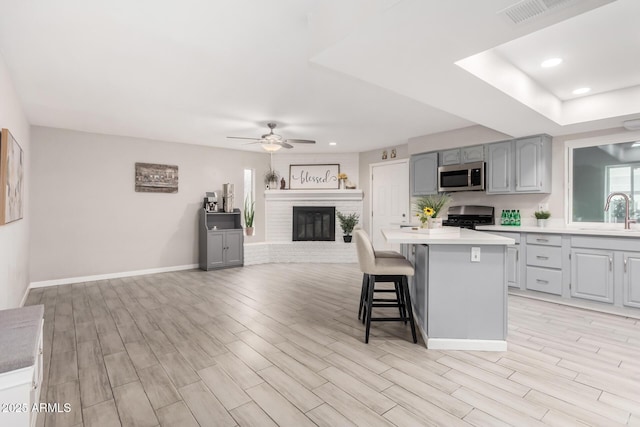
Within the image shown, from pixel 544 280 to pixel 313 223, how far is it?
438 centimetres

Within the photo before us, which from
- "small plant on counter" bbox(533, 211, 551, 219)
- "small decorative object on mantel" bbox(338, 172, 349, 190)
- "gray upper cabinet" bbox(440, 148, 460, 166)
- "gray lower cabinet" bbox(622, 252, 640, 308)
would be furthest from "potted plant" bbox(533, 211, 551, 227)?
"small decorative object on mantel" bbox(338, 172, 349, 190)

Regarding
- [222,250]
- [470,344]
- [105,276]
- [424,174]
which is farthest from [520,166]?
[105,276]

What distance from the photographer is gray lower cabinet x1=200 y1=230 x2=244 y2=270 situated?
19.9ft

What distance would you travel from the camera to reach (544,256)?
164 inches

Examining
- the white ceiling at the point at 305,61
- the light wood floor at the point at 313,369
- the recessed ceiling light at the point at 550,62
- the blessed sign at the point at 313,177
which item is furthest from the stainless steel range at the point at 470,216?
the blessed sign at the point at 313,177

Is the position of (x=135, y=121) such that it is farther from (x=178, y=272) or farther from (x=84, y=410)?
(x=84, y=410)

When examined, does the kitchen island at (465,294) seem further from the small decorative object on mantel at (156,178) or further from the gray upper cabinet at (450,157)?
the small decorative object on mantel at (156,178)

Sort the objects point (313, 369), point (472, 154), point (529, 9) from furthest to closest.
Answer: point (472, 154) → point (313, 369) → point (529, 9)

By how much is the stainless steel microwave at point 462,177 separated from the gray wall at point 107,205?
437 cm

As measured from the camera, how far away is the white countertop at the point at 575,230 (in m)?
3.61

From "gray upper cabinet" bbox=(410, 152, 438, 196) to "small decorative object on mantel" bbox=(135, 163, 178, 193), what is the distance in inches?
176

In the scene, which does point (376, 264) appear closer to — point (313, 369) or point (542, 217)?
point (313, 369)

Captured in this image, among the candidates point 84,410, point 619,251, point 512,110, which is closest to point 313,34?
point 512,110

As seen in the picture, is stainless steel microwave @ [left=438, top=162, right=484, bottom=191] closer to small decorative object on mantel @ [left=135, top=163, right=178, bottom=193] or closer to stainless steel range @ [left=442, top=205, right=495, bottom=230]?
stainless steel range @ [left=442, top=205, right=495, bottom=230]
